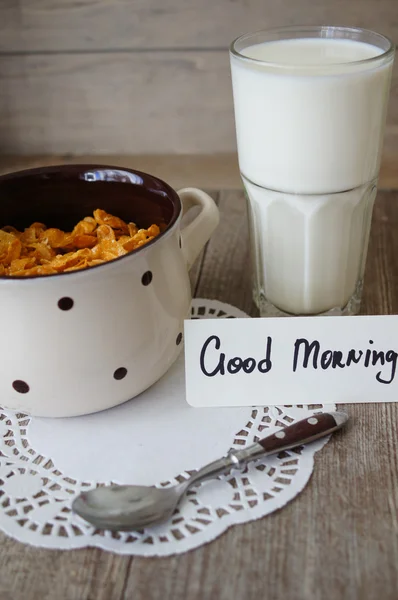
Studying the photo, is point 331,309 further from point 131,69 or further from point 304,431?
point 131,69

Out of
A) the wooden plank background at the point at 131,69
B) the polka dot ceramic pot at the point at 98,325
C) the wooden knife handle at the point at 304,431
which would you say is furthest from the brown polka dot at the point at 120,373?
the wooden plank background at the point at 131,69

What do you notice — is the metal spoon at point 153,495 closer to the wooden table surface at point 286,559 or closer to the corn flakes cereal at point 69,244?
the wooden table surface at point 286,559

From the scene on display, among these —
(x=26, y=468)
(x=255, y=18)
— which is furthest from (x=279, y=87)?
(x=255, y=18)

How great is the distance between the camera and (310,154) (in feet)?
1.81

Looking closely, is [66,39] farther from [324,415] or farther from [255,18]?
[324,415]

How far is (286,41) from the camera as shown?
0.62 metres

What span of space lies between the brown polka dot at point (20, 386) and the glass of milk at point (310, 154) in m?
0.27

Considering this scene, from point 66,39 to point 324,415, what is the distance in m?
0.70

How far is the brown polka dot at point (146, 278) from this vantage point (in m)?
0.50

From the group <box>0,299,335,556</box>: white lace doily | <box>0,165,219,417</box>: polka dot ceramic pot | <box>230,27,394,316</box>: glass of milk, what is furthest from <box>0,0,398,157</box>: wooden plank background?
<box>0,299,335,556</box>: white lace doily

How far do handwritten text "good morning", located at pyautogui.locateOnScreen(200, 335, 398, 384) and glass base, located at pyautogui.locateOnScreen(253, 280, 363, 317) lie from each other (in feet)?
0.38

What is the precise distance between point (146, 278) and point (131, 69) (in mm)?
586

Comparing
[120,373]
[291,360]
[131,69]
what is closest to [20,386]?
[120,373]

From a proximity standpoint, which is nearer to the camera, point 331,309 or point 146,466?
point 146,466
